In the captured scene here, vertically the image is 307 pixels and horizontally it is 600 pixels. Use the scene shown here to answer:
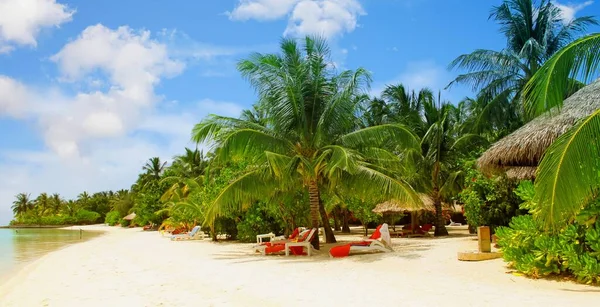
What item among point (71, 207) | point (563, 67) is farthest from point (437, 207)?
point (71, 207)

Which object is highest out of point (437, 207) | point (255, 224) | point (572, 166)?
point (572, 166)

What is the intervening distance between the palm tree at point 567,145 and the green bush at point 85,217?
67833 mm

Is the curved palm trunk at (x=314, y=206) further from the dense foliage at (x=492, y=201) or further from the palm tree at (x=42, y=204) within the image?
the palm tree at (x=42, y=204)

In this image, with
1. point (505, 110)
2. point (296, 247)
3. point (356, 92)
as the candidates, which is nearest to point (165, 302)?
point (296, 247)

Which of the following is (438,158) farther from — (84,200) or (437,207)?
(84,200)

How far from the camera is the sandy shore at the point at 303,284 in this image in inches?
218

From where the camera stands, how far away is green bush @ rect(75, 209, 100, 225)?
63.6 m

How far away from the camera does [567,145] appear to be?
4633 millimetres

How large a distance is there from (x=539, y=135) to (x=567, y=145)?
469cm

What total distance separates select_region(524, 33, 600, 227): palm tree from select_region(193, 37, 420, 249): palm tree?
6.31 m

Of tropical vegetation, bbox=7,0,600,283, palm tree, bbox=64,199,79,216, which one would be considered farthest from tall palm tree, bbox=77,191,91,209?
tropical vegetation, bbox=7,0,600,283

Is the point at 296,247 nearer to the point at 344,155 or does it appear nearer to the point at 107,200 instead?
the point at 344,155

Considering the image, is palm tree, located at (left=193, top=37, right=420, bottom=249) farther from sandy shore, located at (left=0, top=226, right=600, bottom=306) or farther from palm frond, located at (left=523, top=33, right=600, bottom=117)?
palm frond, located at (left=523, top=33, right=600, bottom=117)

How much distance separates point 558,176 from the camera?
15.3 ft
